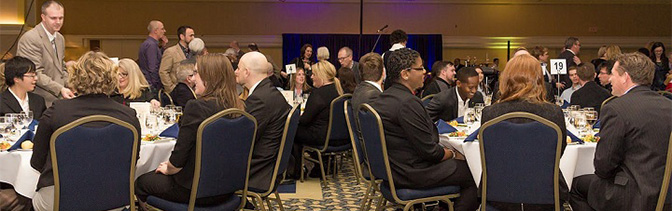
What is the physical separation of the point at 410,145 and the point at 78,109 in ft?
5.50

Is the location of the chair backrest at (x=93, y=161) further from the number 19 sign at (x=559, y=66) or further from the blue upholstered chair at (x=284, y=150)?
the number 19 sign at (x=559, y=66)

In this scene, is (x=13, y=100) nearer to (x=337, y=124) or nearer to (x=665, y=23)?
(x=337, y=124)

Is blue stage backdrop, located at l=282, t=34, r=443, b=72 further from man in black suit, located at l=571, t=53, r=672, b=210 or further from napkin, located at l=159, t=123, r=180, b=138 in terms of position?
man in black suit, located at l=571, t=53, r=672, b=210

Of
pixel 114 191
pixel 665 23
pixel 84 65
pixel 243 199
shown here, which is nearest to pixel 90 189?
pixel 114 191

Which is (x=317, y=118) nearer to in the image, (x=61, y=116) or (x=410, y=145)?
(x=410, y=145)

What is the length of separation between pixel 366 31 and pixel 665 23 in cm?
710

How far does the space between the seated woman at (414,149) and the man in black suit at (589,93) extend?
274 cm

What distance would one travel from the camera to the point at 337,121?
20.1ft

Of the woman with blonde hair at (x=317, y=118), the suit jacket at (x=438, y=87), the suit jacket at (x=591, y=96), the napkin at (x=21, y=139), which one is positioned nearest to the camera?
the napkin at (x=21, y=139)

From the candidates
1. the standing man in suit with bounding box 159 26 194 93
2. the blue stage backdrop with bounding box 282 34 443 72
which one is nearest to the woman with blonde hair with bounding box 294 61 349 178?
the standing man in suit with bounding box 159 26 194 93

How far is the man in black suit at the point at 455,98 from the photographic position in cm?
557

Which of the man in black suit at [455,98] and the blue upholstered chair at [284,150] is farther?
the man in black suit at [455,98]

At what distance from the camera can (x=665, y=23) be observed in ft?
56.3

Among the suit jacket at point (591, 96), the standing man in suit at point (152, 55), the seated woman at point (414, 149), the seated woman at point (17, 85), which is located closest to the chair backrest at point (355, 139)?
the seated woman at point (414, 149)
